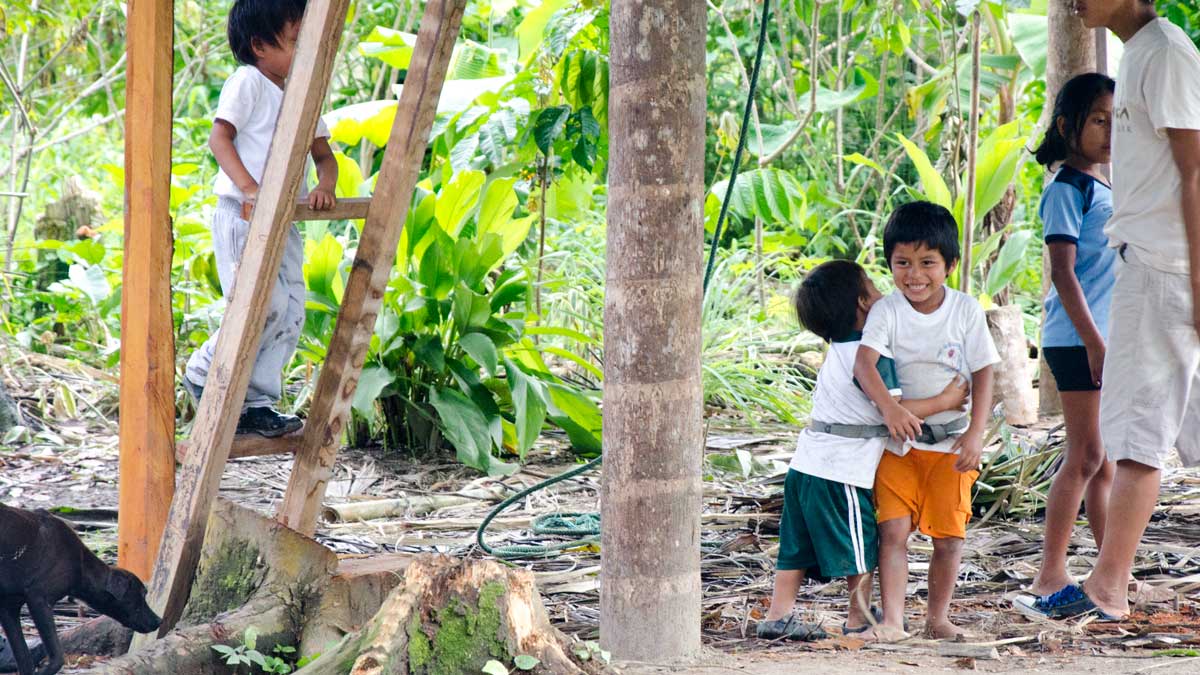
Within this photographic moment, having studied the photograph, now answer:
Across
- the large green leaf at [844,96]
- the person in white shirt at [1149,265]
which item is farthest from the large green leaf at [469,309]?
the large green leaf at [844,96]

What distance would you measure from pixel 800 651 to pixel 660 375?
913mm

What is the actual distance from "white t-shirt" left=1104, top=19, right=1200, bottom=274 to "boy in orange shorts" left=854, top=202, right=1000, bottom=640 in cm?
47

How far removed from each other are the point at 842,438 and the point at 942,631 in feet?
1.96

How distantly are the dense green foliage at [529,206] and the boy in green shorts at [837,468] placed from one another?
2206 mm

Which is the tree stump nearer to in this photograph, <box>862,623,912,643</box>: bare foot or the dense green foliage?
<box>862,623,912,643</box>: bare foot

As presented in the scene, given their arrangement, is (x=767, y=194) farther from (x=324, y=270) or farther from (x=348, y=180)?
(x=324, y=270)

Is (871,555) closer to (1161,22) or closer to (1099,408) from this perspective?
(1099,408)

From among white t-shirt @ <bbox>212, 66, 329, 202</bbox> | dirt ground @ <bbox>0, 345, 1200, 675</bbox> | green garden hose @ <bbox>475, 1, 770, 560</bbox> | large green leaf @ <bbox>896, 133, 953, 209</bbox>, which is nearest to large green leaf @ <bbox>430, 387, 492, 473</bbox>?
dirt ground @ <bbox>0, 345, 1200, 675</bbox>

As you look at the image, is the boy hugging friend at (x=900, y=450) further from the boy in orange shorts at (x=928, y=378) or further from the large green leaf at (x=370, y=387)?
the large green leaf at (x=370, y=387)

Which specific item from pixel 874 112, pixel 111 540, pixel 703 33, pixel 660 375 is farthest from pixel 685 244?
pixel 874 112

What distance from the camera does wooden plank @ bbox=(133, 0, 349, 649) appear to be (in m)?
3.07

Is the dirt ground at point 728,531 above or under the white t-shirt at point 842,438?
under

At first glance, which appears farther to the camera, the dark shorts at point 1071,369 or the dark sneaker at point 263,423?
the dark shorts at point 1071,369

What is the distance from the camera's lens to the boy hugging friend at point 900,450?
3461 mm
